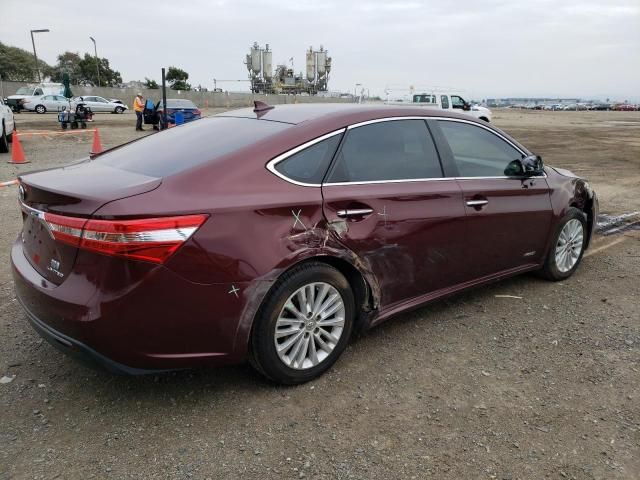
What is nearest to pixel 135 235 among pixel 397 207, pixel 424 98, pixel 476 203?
pixel 397 207

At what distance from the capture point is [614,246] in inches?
238

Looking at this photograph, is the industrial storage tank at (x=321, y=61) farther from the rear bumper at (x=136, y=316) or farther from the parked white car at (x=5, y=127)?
the rear bumper at (x=136, y=316)

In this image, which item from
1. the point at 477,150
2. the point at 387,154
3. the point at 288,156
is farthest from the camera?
the point at 477,150

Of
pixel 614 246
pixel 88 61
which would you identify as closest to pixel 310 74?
pixel 88 61

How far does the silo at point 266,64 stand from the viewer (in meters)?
64.2

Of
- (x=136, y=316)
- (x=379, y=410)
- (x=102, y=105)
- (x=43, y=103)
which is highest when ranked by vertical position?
(x=136, y=316)

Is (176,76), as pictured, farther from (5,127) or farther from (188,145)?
(188,145)

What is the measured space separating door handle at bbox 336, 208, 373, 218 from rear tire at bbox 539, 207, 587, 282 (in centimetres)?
225

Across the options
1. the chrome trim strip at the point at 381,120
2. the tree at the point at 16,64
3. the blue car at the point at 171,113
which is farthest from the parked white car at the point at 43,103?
the tree at the point at 16,64

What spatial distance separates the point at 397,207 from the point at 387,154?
1.23ft

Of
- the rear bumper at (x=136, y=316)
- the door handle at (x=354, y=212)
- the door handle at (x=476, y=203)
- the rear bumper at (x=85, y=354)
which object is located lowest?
the rear bumper at (x=85, y=354)

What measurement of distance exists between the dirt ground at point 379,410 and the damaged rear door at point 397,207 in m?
0.50

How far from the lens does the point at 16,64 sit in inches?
3098

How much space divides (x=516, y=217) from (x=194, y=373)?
2674 mm
